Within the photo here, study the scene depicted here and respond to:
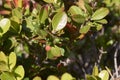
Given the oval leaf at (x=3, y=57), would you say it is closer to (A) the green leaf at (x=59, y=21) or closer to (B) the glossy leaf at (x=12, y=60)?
(B) the glossy leaf at (x=12, y=60)

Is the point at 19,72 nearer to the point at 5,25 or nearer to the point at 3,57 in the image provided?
the point at 3,57

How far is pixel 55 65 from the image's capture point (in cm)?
176

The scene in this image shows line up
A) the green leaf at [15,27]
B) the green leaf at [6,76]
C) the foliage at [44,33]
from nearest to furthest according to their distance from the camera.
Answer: the green leaf at [6,76]
the foliage at [44,33]
the green leaf at [15,27]

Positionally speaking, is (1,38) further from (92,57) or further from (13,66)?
(92,57)

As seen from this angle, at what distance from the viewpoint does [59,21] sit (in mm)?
1381

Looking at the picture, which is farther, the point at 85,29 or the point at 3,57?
the point at 85,29

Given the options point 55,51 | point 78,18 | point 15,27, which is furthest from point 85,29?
point 15,27

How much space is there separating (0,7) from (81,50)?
27.2 inches

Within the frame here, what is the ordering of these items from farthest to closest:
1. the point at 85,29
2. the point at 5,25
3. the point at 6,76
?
the point at 85,29
the point at 5,25
the point at 6,76

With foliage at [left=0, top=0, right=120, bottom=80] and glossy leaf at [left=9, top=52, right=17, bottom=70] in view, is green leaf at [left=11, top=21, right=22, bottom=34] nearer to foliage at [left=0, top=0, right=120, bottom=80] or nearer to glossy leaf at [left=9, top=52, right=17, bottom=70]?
foliage at [left=0, top=0, right=120, bottom=80]

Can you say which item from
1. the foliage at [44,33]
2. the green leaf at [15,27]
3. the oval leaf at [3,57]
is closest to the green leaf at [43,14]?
the foliage at [44,33]

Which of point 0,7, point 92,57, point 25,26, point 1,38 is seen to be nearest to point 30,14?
point 25,26

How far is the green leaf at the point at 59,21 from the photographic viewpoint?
1.37 metres

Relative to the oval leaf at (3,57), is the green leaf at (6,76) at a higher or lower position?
lower
